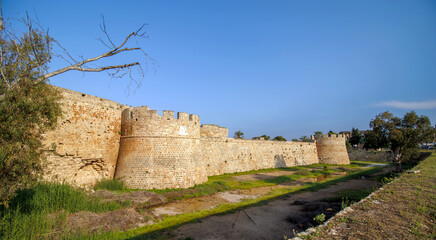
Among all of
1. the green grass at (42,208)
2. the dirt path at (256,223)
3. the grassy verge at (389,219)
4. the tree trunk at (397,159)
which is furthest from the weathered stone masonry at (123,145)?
the tree trunk at (397,159)

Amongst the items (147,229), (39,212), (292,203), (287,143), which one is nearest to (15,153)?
(39,212)

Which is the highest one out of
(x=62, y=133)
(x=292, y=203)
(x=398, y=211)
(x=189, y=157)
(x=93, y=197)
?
(x=62, y=133)

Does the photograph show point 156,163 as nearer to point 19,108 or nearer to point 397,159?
point 19,108

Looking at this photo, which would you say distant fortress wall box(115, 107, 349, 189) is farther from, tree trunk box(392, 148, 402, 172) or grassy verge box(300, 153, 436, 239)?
tree trunk box(392, 148, 402, 172)

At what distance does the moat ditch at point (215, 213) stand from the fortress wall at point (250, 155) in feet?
17.0

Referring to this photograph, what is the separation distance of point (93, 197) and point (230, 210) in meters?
6.65

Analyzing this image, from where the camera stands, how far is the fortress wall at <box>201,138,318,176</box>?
71.0 ft

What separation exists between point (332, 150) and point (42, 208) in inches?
1470

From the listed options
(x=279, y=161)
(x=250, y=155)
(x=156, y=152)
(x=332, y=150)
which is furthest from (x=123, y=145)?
(x=332, y=150)

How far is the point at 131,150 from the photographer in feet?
47.2

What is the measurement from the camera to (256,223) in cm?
907

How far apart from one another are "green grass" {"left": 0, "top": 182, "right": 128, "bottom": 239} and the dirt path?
13.4 feet

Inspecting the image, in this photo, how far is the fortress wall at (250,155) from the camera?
71.0 feet

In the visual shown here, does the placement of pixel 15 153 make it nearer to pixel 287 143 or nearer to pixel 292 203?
pixel 292 203
